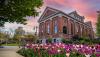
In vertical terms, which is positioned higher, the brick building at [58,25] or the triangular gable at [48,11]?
the triangular gable at [48,11]

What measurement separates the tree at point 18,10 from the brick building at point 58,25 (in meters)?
24.2

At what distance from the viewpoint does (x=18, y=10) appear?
23.9m

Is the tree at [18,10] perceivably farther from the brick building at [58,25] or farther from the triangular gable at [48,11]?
the triangular gable at [48,11]

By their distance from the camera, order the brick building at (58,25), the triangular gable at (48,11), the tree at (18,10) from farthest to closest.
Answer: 1. the triangular gable at (48,11)
2. the brick building at (58,25)
3. the tree at (18,10)

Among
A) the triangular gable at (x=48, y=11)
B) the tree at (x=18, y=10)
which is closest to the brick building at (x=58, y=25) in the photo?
the triangular gable at (x=48, y=11)

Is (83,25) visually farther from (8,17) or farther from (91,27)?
(8,17)

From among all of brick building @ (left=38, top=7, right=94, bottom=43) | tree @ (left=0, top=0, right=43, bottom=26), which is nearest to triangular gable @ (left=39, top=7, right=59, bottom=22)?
brick building @ (left=38, top=7, right=94, bottom=43)

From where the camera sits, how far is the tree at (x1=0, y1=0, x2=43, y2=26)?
71.1 feet

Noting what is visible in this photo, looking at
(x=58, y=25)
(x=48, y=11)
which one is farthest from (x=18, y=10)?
(x=48, y=11)

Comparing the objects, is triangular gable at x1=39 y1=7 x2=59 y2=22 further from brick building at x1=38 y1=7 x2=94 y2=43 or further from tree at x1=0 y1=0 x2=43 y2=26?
tree at x1=0 y1=0 x2=43 y2=26

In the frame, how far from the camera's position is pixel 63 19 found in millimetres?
51719

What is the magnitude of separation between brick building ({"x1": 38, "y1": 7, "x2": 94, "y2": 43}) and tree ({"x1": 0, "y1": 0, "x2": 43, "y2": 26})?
2416cm

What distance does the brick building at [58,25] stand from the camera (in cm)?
5112

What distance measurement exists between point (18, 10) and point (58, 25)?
2774 centimetres
